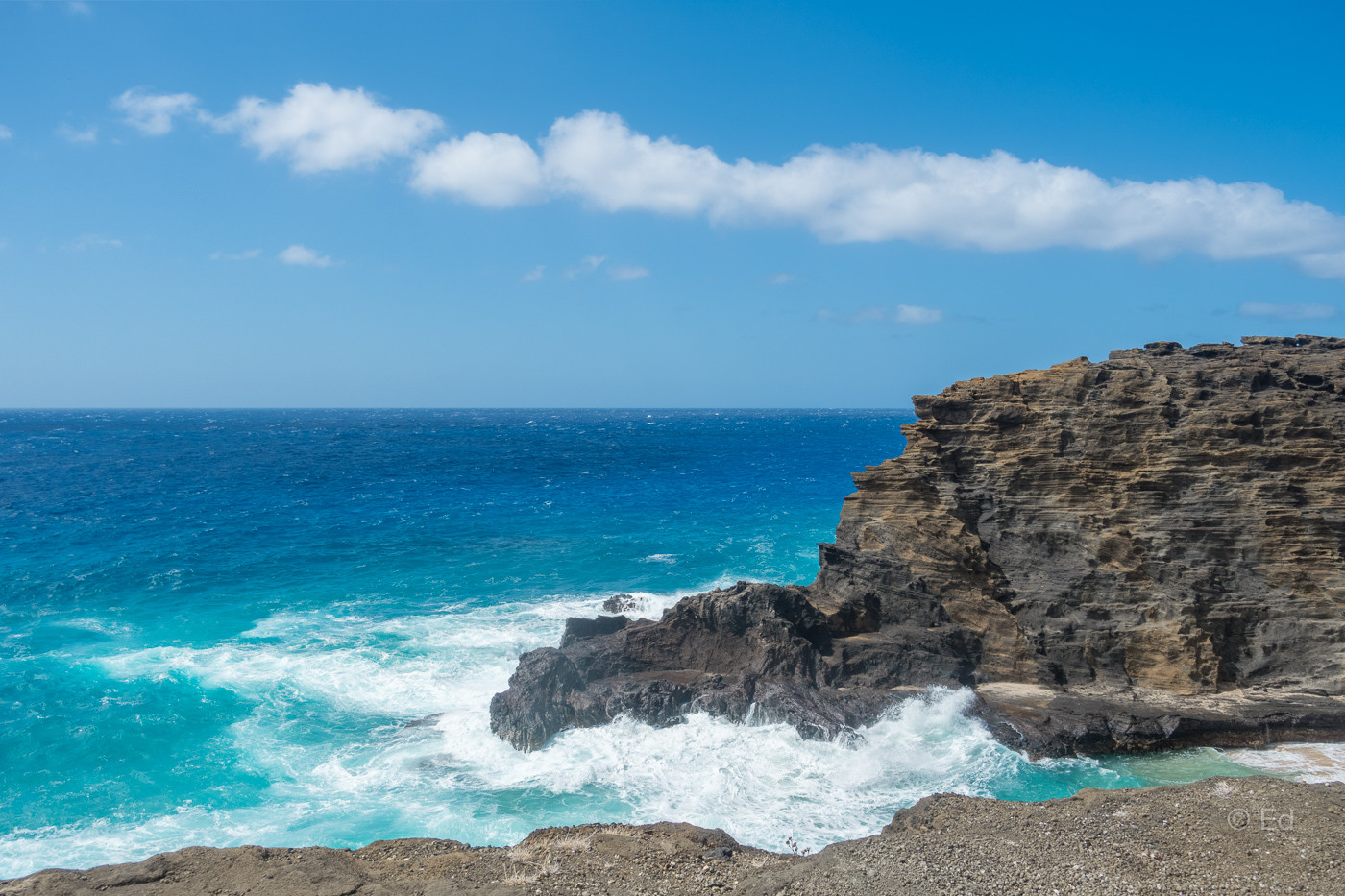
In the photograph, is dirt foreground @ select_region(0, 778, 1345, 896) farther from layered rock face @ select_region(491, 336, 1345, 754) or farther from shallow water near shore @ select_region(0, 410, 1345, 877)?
layered rock face @ select_region(491, 336, 1345, 754)

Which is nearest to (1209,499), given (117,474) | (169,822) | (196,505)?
(169,822)

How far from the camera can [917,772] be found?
56.3 ft

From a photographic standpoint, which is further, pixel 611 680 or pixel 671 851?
pixel 611 680

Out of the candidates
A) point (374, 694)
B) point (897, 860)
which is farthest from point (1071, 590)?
point (374, 694)

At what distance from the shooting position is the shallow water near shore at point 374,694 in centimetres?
1628

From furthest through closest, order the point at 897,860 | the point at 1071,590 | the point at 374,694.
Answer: the point at 374,694
the point at 1071,590
the point at 897,860

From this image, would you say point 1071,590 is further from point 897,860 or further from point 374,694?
point 374,694

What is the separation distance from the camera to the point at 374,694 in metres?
22.8

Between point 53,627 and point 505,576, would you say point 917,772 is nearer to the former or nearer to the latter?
point 505,576

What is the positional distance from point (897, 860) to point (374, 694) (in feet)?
55.6

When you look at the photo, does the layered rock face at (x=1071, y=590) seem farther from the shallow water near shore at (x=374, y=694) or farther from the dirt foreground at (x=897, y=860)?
the dirt foreground at (x=897, y=860)

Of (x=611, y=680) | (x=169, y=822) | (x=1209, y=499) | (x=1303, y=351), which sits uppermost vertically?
(x=1303, y=351)

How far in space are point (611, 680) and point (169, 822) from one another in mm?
10523

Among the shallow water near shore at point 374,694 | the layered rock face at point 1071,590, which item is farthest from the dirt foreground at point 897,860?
the layered rock face at point 1071,590
